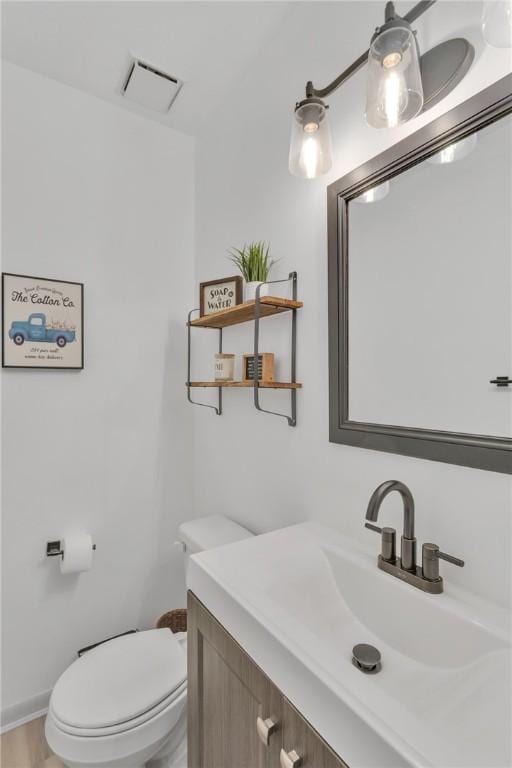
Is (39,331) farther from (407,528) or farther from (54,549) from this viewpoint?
(407,528)

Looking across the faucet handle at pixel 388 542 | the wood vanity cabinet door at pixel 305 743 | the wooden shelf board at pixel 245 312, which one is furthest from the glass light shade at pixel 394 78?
the wood vanity cabinet door at pixel 305 743

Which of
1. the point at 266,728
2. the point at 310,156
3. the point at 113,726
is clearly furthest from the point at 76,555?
the point at 310,156

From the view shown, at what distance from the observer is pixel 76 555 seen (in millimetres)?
1526

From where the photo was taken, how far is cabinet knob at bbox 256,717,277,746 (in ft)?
2.21

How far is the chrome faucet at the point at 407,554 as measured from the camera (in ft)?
2.61

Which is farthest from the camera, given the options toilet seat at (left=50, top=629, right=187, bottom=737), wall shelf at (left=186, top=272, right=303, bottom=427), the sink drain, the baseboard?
the baseboard

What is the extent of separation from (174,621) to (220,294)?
146cm

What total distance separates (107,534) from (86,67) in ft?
6.28

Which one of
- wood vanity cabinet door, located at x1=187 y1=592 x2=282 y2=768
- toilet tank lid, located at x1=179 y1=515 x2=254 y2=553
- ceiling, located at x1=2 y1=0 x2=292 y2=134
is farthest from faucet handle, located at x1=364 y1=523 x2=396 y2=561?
ceiling, located at x1=2 y1=0 x2=292 y2=134

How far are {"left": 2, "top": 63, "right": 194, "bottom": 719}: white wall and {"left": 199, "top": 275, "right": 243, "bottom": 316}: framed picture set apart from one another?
1.07 ft

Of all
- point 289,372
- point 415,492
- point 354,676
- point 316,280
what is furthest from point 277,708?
point 316,280

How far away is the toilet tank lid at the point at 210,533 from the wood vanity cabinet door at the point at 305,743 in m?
0.75

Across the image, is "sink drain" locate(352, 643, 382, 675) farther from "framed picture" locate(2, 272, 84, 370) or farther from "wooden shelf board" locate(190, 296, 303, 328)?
"framed picture" locate(2, 272, 84, 370)

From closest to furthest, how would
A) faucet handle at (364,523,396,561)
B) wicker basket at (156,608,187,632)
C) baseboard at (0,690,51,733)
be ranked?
faucet handle at (364,523,396,561) → baseboard at (0,690,51,733) → wicker basket at (156,608,187,632)
